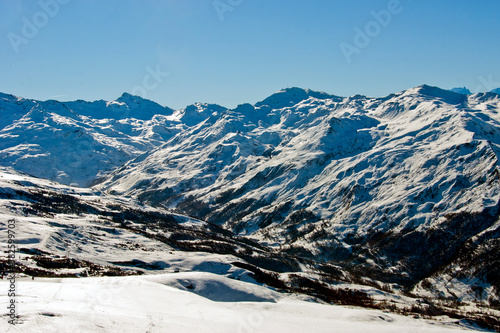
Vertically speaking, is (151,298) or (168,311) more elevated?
(168,311)

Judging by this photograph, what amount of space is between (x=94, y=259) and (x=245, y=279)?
160 feet

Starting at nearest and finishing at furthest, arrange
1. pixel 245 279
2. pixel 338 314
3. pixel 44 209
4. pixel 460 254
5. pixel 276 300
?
1. pixel 338 314
2. pixel 276 300
3. pixel 245 279
4. pixel 460 254
5. pixel 44 209

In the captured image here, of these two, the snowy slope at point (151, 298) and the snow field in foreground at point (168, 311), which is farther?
the snowy slope at point (151, 298)

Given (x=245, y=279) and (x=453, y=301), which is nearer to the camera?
(x=245, y=279)

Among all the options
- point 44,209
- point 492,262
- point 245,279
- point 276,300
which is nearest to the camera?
point 276,300

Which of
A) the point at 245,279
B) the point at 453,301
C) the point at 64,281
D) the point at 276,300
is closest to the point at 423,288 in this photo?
the point at 453,301

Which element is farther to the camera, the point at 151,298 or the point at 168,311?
the point at 151,298

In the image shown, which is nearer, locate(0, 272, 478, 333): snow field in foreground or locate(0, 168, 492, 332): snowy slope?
locate(0, 272, 478, 333): snow field in foreground

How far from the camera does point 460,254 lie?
581 ft

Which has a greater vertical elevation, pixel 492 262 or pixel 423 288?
pixel 492 262

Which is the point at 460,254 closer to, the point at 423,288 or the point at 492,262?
the point at 492,262

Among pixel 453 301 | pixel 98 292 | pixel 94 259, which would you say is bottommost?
pixel 453 301

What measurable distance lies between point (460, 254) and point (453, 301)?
39.3 m

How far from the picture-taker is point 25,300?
37.9m
